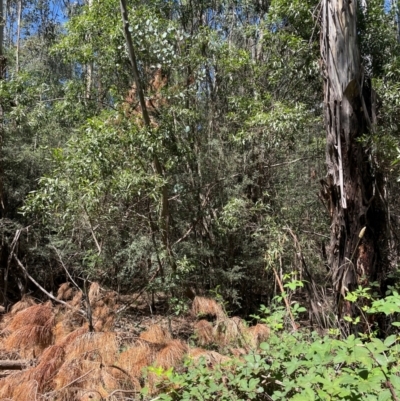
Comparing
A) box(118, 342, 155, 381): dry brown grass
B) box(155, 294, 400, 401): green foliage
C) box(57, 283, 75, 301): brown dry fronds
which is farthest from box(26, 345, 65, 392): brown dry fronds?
box(57, 283, 75, 301): brown dry fronds

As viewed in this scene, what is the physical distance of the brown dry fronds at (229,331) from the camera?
3.87m

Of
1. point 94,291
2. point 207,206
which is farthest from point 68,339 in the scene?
point 207,206

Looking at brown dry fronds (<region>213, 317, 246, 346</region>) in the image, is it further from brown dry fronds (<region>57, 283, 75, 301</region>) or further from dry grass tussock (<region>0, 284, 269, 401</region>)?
brown dry fronds (<region>57, 283, 75, 301</region>)

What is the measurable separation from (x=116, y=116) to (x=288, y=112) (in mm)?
2081

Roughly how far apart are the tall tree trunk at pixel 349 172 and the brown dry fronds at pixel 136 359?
1.82 m

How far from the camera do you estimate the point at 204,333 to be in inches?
163

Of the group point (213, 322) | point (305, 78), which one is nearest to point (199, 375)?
point (213, 322)

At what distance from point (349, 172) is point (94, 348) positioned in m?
2.87

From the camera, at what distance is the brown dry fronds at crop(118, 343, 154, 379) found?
3.24 meters

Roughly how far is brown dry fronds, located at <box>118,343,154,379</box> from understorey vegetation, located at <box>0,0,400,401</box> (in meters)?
0.02

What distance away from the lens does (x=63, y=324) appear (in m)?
4.35

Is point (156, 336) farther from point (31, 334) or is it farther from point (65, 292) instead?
point (65, 292)

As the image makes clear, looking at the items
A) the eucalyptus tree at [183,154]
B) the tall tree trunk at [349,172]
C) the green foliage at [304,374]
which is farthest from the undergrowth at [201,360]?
the eucalyptus tree at [183,154]

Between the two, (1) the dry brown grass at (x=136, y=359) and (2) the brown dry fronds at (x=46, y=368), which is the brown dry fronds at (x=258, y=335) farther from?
(2) the brown dry fronds at (x=46, y=368)
